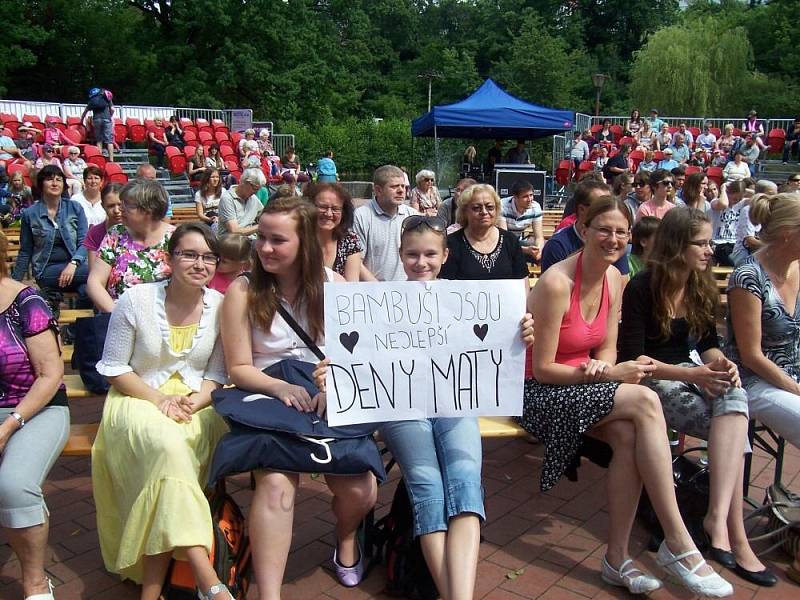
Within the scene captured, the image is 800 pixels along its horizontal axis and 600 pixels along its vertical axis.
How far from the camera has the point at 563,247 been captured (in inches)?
177

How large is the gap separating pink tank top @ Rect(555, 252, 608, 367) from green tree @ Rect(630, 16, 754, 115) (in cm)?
4026

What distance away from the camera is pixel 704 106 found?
39.0 m

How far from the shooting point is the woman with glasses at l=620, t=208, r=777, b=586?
3.17 metres

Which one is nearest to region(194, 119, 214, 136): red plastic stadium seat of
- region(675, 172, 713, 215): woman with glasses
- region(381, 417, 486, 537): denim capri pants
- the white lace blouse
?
region(675, 172, 713, 215): woman with glasses

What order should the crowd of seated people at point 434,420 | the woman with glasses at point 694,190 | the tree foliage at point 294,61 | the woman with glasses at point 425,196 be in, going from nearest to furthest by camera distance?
1. the crowd of seated people at point 434,420
2. the woman with glasses at point 694,190
3. the woman with glasses at point 425,196
4. the tree foliage at point 294,61

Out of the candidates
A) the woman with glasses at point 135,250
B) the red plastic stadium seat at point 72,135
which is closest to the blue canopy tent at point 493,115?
the red plastic stadium seat at point 72,135

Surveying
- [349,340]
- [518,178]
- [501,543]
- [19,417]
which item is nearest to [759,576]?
[501,543]

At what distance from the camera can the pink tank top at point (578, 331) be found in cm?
329

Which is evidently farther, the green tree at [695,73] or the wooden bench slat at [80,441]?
the green tree at [695,73]

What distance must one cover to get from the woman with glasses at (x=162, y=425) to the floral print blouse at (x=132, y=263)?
1004mm

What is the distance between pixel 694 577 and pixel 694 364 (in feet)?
3.71

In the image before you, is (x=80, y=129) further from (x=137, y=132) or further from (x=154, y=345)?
(x=154, y=345)

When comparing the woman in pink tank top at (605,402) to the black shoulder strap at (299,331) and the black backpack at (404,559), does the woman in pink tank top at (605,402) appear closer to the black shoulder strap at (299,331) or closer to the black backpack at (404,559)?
the black backpack at (404,559)

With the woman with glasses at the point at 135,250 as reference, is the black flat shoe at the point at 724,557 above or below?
below
